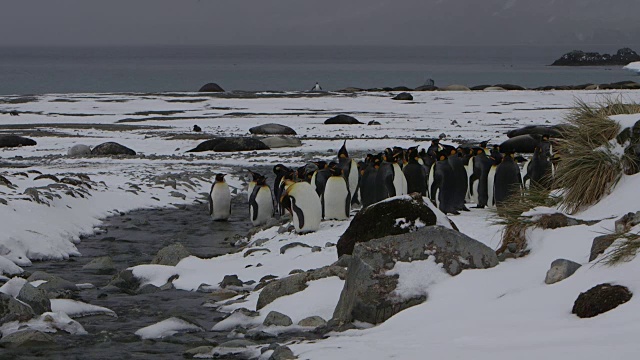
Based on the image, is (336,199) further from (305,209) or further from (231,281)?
(231,281)

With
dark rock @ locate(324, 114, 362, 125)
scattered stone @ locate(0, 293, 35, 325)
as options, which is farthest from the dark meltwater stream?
dark rock @ locate(324, 114, 362, 125)

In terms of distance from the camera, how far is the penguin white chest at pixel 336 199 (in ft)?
38.9

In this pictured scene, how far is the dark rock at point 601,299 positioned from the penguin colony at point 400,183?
613cm

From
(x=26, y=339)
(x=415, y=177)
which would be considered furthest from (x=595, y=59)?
(x=26, y=339)

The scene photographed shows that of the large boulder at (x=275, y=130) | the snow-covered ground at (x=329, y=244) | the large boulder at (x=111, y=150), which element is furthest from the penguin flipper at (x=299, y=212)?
the large boulder at (x=275, y=130)

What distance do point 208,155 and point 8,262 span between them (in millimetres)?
12795

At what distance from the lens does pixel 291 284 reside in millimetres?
7770

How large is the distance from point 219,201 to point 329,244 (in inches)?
192

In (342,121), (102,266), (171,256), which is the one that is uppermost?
(342,121)

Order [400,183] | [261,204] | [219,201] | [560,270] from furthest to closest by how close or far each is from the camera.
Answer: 1. [219,201]
2. [261,204]
3. [400,183]
4. [560,270]

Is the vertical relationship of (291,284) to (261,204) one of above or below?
above

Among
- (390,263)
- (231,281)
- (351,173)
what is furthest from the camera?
(351,173)

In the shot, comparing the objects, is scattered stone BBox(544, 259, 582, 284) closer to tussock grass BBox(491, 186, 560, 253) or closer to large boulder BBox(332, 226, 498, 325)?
large boulder BBox(332, 226, 498, 325)

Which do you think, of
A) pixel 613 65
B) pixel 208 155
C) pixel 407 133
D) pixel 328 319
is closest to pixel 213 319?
pixel 328 319
